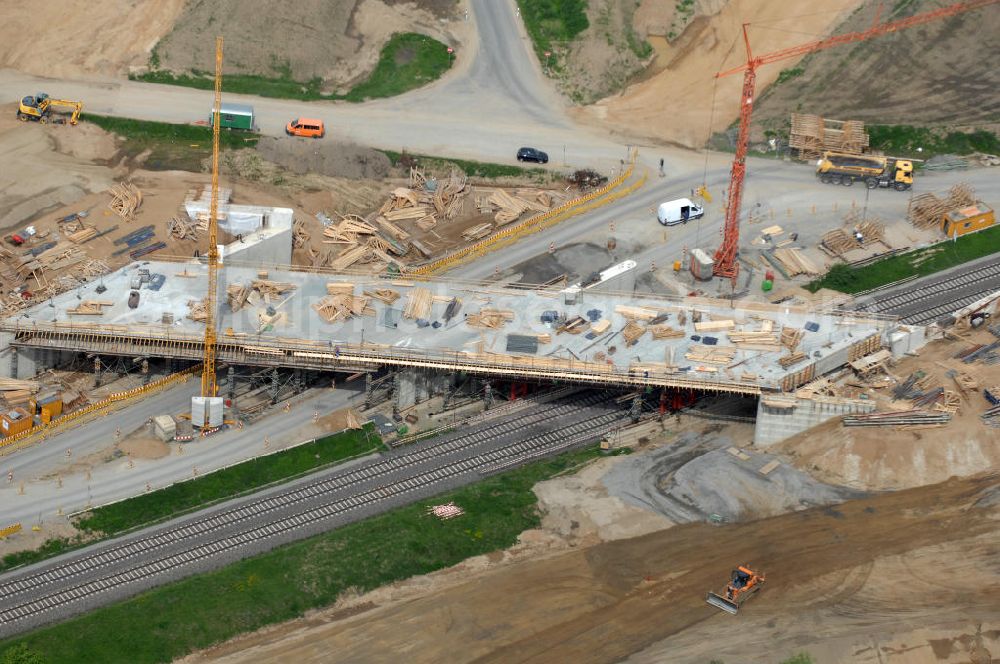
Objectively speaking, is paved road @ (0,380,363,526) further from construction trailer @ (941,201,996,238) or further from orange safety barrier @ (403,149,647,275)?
construction trailer @ (941,201,996,238)

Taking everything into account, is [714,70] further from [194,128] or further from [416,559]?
[416,559]

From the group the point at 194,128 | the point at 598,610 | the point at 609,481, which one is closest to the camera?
the point at 598,610

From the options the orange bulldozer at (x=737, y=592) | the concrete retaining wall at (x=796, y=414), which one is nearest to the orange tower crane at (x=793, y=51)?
the concrete retaining wall at (x=796, y=414)

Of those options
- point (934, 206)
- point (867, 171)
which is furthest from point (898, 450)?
point (867, 171)

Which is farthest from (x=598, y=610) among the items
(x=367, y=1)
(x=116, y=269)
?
(x=367, y=1)

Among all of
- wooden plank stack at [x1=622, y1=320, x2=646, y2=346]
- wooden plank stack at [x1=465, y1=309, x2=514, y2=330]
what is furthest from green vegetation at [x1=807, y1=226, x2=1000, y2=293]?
wooden plank stack at [x1=465, y1=309, x2=514, y2=330]

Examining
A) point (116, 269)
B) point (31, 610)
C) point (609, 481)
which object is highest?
point (116, 269)
